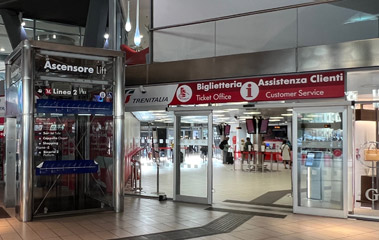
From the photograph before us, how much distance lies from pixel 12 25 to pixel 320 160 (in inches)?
437

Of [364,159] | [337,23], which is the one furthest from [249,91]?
[364,159]

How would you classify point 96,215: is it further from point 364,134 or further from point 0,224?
point 364,134

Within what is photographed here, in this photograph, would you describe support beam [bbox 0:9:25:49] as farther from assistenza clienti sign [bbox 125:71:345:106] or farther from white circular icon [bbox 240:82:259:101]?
white circular icon [bbox 240:82:259:101]

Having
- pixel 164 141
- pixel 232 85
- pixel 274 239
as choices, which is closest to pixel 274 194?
pixel 232 85

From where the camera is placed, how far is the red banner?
7230mm

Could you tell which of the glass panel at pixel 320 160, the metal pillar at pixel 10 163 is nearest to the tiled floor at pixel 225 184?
the glass panel at pixel 320 160

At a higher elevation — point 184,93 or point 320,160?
point 184,93

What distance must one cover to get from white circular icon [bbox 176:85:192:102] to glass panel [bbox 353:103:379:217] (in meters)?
3.58

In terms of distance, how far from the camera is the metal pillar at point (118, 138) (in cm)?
742

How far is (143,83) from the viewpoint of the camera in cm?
938

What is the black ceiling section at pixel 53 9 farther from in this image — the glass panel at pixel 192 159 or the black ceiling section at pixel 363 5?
the black ceiling section at pixel 363 5

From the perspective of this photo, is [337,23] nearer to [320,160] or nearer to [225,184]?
[320,160]

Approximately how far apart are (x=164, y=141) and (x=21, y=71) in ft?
27.9

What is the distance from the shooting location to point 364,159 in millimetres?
7969
